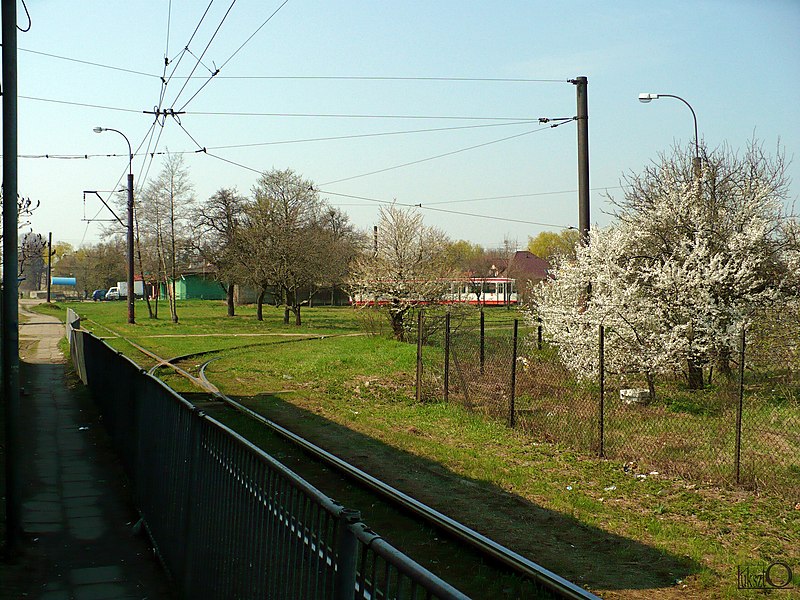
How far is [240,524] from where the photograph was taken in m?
4.57

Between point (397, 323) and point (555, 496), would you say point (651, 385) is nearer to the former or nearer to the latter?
point (555, 496)

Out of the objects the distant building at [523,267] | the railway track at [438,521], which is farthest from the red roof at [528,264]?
the railway track at [438,521]

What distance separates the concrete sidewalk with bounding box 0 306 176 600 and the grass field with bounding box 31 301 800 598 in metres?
3.33

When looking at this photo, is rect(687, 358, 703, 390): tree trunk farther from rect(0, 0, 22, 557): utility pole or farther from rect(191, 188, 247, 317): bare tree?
rect(191, 188, 247, 317): bare tree

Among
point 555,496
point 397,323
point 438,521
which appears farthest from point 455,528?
point 397,323

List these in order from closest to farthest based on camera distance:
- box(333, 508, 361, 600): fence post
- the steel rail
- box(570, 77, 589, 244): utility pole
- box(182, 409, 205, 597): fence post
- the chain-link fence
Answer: box(333, 508, 361, 600): fence post → box(182, 409, 205, 597): fence post → the steel rail → the chain-link fence → box(570, 77, 589, 244): utility pole

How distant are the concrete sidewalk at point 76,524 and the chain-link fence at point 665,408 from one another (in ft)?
21.8

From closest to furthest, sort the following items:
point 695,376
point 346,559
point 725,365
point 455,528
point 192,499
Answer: point 346,559 < point 192,499 < point 455,528 < point 725,365 < point 695,376

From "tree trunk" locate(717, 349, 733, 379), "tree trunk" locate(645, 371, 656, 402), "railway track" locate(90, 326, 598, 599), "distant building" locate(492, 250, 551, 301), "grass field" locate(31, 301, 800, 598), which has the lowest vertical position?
"grass field" locate(31, 301, 800, 598)

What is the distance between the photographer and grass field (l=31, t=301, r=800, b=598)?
→ 7109mm

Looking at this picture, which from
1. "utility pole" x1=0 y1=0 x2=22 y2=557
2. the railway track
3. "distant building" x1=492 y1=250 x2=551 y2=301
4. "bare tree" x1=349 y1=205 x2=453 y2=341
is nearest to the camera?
the railway track

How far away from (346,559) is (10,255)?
18.9 feet

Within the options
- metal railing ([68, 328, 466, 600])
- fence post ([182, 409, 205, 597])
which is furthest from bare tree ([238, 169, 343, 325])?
fence post ([182, 409, 205, 597])

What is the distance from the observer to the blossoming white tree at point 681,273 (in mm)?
15609
